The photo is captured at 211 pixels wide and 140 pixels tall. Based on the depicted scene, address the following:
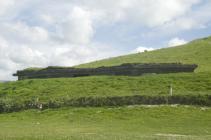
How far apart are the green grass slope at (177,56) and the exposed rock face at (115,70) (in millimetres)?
8980

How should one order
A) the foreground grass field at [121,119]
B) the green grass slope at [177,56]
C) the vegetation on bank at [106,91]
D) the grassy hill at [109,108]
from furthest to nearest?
1. the green grass slope at [177,56]
2. the vegetation on bank at [106,91]
3. the foreground grass field at [121,119]
4. the grassy hill at [109,108]

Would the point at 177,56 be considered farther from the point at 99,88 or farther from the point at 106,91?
the point at 106,91

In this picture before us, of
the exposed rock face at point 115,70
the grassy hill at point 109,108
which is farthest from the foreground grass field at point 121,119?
the exposed rock face at point 115,70

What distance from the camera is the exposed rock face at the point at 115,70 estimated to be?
207ft

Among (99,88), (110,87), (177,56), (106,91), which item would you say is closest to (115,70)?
(110,87)

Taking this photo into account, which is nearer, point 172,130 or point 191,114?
point 172,130

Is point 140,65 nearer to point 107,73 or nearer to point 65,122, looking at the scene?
point 107,73

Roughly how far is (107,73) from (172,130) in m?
33.9

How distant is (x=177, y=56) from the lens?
83562 mm

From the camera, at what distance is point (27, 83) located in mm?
61531

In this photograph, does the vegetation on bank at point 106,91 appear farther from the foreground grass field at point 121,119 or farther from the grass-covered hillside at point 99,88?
the foreground grass field at point 121,119

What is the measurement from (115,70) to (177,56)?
20.7 m

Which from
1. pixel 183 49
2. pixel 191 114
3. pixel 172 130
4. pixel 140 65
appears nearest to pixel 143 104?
pixel 191 114

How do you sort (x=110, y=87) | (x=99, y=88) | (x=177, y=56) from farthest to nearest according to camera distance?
(x=177, y=56) < (x=110, y=87) < (x=99, y=88)
